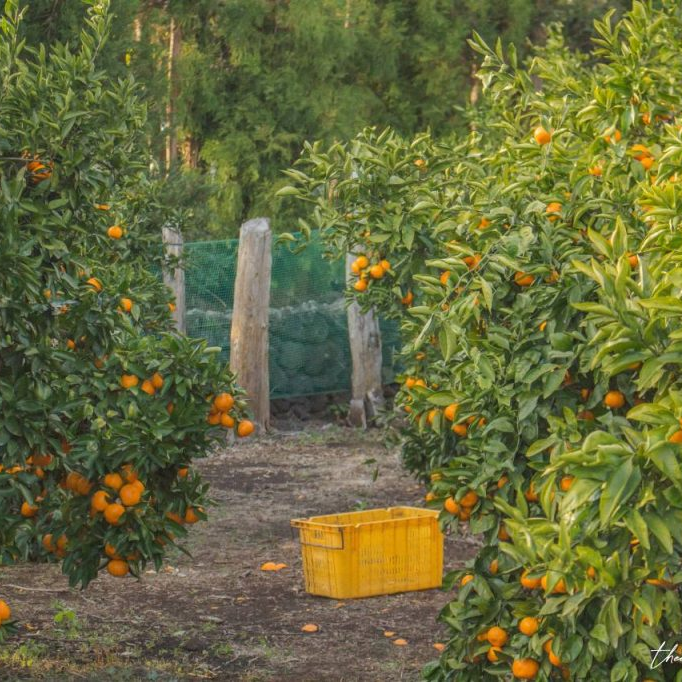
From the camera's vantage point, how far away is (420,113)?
45.4 feet

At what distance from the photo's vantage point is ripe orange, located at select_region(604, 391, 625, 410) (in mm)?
3105

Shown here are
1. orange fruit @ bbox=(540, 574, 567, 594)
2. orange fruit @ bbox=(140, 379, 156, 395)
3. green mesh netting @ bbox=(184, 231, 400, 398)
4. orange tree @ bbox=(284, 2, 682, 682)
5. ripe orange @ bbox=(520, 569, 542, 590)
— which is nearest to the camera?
orange tree @ bbox=(284, 2, 682, 682)

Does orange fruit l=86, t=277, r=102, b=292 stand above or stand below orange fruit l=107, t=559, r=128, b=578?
above

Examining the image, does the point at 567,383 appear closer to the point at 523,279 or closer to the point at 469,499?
the point at 523,279

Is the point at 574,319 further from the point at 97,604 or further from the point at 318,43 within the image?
the point at 318,43

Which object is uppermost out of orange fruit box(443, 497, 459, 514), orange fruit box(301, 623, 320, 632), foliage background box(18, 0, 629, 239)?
foliage background box(18, 0, 629, 239)

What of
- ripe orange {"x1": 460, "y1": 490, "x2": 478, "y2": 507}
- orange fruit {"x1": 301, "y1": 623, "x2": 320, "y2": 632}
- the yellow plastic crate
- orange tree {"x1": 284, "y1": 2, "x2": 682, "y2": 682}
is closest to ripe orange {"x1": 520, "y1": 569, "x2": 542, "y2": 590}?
orange tree {"x1": 284, "y1": 2, "x2": 682, "y2": 682}

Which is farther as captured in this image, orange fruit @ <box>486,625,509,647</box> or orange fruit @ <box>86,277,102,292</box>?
orange fruit @ <box>86,277,102,292</box>

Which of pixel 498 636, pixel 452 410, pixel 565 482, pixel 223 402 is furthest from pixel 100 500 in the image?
pixel 565 482

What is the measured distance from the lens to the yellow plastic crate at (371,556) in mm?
6102

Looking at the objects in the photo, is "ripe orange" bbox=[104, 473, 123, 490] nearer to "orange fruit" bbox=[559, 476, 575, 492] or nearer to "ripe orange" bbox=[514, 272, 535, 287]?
"ripe orange" bbox=[514, 272, 535, 287]

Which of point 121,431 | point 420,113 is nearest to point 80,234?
point 121,431

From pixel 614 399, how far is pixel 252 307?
7466 mm

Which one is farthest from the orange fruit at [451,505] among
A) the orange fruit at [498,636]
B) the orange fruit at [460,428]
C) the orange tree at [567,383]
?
the orange fruit at [498,636]
